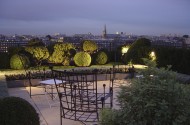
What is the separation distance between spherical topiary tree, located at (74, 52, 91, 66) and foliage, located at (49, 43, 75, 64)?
0.28 m

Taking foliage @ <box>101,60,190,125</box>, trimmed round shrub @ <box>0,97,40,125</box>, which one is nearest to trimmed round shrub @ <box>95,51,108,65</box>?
trimmed round shrub @ <box>0,97,40,125</box>

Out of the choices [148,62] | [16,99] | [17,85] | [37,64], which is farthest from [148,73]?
[37,64]

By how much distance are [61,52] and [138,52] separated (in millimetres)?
2995

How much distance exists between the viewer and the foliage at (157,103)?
2.09 metres

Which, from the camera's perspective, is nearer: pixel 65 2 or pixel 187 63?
pixel 187 63

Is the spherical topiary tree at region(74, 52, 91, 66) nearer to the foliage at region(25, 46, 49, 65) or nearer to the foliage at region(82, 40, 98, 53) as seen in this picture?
the foliage at region(82, 40, 98, 53)

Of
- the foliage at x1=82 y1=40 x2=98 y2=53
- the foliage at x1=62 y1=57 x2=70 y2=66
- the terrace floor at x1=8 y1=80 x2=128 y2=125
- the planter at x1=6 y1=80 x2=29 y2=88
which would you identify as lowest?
the terrace floor at x1=8 y1=80 x2=128 y2=125

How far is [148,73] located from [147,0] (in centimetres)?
1490

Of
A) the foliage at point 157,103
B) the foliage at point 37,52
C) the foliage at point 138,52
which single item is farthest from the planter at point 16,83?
the foliage at point 157,103

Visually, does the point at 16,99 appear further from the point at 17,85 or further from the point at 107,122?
the point at 17,85

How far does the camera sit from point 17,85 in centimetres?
881

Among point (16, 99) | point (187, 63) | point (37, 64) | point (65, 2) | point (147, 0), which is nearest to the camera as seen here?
point (16, 99)

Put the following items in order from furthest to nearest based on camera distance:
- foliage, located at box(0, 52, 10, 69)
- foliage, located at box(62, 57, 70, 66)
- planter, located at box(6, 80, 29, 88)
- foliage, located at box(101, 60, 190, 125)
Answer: foliage, located at box(62, 57, 70, 66) < foliage, located at box(0, 52, 10, 69) < planter, located at box(6, 80, 29, 88) < foliage, located at box(101, 60, 190, 125)

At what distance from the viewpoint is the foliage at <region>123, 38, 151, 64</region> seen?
11.7 m
